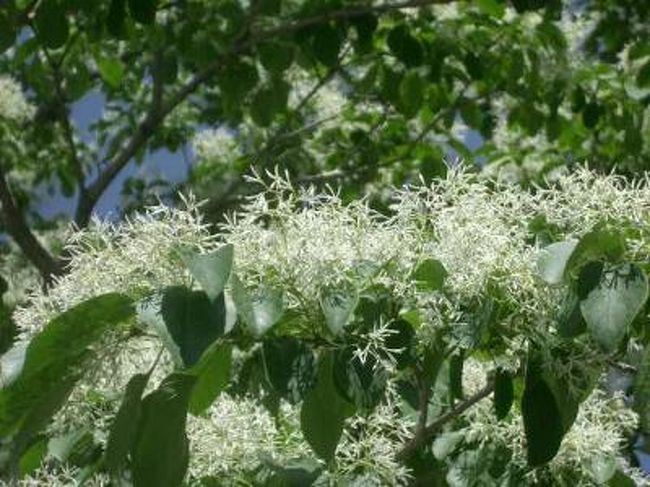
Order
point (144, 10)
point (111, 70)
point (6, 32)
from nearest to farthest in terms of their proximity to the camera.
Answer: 1. point (144, 10)
2. point (6, 32)
3. point (111, 70)

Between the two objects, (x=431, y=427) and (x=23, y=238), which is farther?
(x=23, y=238)

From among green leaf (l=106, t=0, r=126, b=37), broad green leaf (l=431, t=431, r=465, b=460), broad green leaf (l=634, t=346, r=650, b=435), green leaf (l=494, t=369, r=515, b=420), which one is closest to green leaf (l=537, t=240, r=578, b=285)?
broad green leaf (l=634, t=346, r=650, b=435)

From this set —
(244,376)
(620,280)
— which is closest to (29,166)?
(244,376)

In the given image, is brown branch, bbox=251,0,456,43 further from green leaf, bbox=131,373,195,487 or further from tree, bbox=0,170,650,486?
green leaf, bbox=131,373,195,487

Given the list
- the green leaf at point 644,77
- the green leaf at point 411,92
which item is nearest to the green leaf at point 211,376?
the green leaf at point 644,77

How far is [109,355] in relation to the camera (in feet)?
4.09

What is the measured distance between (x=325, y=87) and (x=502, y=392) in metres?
3.59

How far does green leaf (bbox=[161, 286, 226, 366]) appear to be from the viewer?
1.10m

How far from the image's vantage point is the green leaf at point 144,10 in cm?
274

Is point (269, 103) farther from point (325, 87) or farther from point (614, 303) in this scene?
point (614, 303)

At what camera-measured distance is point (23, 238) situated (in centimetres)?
326

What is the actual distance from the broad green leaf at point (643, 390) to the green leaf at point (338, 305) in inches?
10.5

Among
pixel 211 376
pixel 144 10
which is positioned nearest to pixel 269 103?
pixel 144 10

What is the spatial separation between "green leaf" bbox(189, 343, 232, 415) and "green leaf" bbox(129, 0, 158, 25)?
153 centimetres
